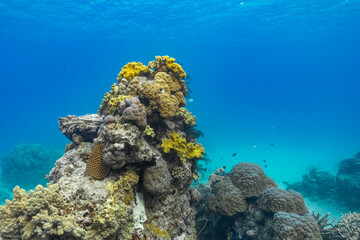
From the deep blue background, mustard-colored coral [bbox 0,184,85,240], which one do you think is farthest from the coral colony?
the deep blue background

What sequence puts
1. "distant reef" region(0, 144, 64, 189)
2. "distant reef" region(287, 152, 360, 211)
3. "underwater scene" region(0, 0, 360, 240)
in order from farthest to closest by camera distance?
1. "distant reef" region(0, 144, 64, 189)
2. "distant reef" region(287, 152, 360, 211)
3. "underwater scene" region(0, 0, 360, 240)

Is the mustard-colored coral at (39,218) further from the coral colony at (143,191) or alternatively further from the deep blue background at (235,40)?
the deep blue background at (235,40)

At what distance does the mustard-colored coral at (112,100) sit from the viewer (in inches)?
196

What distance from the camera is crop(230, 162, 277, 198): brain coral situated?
23.5 ft

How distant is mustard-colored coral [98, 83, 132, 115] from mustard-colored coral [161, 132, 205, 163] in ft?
4.93

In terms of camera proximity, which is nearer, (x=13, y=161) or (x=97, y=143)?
(x=97, y=143)

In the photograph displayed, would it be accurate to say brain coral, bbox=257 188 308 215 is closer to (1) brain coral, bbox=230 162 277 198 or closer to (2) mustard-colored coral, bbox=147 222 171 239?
(1) brain coral, bbox=230 162 277 198

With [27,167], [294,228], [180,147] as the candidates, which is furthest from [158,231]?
[27,167]

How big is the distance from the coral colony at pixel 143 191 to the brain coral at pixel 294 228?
0.02 metres

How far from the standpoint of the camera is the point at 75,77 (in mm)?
171000

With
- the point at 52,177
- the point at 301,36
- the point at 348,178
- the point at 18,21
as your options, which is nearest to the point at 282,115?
the point at 301,36

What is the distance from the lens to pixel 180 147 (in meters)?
5.37

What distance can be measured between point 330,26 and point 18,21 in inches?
2657

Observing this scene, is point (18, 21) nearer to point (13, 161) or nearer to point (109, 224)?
point (13, 161)
